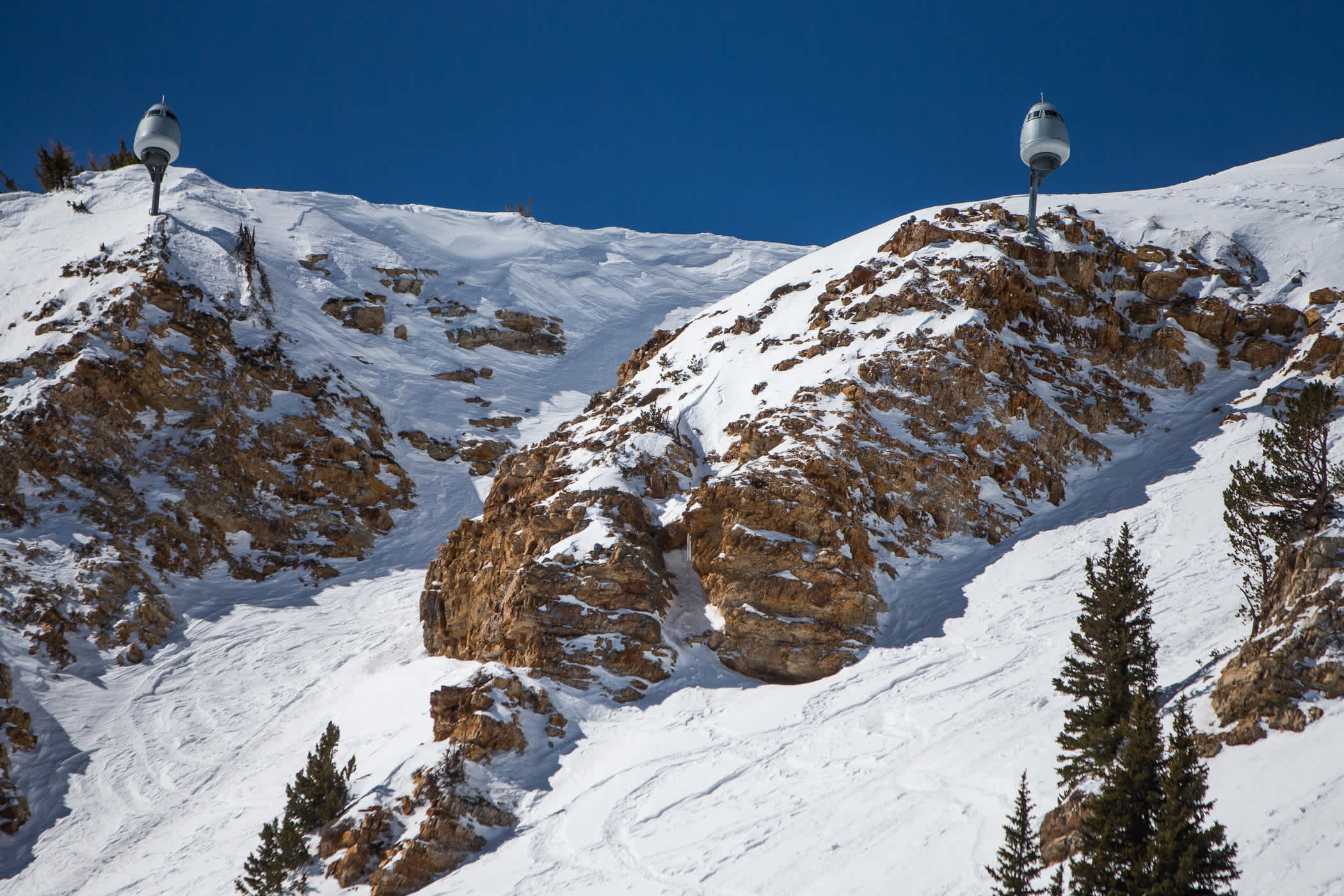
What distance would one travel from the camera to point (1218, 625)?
16.9m

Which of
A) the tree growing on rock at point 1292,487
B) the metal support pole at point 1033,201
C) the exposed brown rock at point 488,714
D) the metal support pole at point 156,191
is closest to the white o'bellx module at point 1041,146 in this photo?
the metal support pole at point 1033,201

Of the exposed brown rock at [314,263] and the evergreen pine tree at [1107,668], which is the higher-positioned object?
the exposed brown rock at [314,263]

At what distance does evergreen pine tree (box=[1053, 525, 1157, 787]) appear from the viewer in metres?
12.1

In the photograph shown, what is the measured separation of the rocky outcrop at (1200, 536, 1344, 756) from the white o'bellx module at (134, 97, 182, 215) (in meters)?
45.3

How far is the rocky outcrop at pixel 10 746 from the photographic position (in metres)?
20.3

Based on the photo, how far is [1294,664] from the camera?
12117mm

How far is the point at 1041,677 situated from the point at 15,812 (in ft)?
72.4

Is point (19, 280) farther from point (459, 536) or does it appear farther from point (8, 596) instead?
point (459, 536)

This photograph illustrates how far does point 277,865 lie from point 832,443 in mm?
15921

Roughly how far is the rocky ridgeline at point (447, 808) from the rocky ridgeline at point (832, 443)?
5.68 ft

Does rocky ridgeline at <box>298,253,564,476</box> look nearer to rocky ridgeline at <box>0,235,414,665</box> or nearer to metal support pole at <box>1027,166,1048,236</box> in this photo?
rocky ridgeline at <box>0,235,414,665</box>

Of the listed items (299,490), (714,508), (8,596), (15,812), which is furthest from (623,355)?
(15,812)

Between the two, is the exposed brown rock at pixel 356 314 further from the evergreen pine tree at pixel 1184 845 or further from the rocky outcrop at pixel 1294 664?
the evergreen pine tree at pixel 1184 845

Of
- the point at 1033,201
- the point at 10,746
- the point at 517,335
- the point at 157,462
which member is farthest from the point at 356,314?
the point at 1033,201
